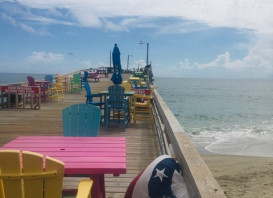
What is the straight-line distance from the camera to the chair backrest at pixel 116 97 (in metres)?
6.42

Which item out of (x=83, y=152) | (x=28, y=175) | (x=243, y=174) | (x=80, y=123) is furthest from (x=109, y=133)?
(x=243, y=174)

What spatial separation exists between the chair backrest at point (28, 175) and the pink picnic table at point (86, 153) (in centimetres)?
39

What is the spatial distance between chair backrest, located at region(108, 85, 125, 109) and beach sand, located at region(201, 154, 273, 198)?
5298 millimetres

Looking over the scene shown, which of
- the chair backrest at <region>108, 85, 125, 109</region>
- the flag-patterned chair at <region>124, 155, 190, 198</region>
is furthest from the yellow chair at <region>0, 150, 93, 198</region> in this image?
the chair backrest at <region>108, 85, 125, 109</region>

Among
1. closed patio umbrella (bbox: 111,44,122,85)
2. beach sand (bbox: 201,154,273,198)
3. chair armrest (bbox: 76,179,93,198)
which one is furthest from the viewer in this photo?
beach sand (bbox: 201,154,273,198)

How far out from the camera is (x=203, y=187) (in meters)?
1.66

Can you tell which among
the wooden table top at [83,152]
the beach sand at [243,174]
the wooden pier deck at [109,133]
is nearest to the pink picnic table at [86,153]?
the wooden table top at [83,152]

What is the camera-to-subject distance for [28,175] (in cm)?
162

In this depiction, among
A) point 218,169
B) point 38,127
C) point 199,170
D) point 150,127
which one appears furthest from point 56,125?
point 218,169

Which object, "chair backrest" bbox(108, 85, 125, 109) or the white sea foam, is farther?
the white sea foam

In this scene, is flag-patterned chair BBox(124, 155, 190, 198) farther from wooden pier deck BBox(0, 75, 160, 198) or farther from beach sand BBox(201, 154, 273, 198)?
beach sand BBox(201, 154, 273, 198)

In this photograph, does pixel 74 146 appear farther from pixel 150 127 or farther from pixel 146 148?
pixel 150 127

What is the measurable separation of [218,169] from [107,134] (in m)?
7.88

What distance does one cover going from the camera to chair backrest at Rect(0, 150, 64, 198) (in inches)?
63.1
